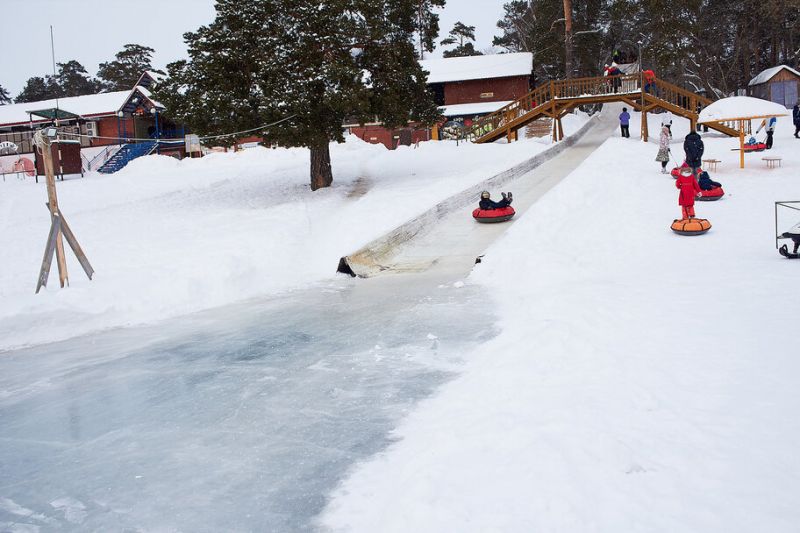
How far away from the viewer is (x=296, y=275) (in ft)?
48.1

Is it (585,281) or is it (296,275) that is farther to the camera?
(296,275)

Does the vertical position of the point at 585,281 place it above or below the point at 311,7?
below

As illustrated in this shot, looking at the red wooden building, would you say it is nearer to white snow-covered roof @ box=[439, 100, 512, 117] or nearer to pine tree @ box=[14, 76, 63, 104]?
white snow-covered roof @ box=[439, 100, 512, 117]

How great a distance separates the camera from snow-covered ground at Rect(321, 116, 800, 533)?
4.31 meters

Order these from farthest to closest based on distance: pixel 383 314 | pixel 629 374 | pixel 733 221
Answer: pixel 733 221, pixel 383 314, pixel 629 374

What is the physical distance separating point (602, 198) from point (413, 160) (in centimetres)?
1370

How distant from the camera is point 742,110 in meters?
19.4

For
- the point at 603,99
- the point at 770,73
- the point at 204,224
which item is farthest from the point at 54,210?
the point at 770,73

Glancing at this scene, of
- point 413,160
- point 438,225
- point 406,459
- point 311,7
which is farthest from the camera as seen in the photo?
point 413,160

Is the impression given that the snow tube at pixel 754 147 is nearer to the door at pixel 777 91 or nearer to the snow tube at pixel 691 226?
the snow tube at pixel 691 226

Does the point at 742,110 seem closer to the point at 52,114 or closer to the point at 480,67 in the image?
the point at 480,67

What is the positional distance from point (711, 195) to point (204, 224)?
14.0 m

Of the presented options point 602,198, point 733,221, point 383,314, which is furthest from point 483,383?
point 602,198

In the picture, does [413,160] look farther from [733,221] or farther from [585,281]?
[585,281]
